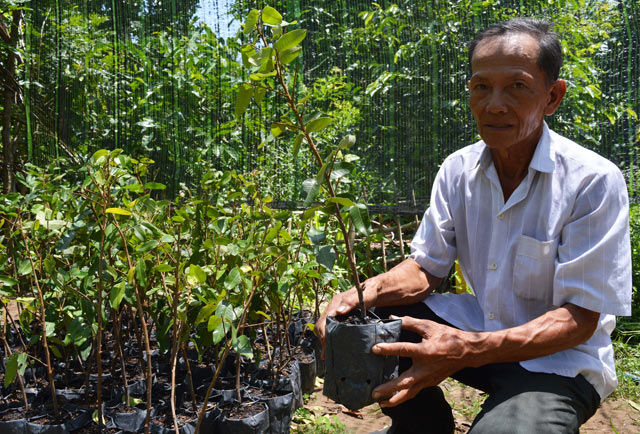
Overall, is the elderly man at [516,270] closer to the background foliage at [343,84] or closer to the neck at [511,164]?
the neck at [511,164]

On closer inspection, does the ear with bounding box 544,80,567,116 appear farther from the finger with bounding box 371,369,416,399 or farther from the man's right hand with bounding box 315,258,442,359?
the finger with bounding box 371,369,416,399

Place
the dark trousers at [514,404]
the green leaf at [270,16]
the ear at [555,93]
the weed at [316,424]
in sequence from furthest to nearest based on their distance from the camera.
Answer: the weed at [316,424], the ear at [555,93], the dark trousers at [514,404], the green leaf at [270,16]

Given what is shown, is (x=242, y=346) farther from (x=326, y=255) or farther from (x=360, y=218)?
(x=360, y=218)

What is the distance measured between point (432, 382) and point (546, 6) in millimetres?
2915

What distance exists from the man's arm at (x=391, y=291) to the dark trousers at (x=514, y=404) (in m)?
0.08

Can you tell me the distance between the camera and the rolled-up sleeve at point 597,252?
1521 mm

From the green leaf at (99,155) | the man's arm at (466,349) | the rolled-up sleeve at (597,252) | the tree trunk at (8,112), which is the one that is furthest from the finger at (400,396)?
the tree trunk at (8,112)

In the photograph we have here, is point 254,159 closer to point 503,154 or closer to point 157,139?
point 157,139

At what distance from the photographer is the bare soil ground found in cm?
251

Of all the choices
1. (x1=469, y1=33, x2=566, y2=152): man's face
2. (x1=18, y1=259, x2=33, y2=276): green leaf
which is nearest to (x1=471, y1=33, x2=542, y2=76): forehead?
(x1=469, y1=33, x2=566, y2=152): man's face

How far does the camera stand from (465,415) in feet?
8.59

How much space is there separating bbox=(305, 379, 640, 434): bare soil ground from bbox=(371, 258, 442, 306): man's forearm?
88 cm

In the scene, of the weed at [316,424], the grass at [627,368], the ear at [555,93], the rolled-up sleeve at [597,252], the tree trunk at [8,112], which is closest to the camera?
the rolled-up sleeve at [597,252]

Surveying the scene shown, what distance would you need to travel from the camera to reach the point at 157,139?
4.02 m
